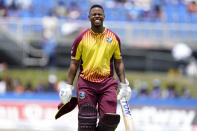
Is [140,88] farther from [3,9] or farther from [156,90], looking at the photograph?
[3,9]

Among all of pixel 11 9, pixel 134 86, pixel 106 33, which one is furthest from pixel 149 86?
pixel 106 33

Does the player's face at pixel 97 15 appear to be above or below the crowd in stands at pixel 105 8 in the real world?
above

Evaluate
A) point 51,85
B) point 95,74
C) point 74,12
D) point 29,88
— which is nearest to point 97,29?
A: point 95,74

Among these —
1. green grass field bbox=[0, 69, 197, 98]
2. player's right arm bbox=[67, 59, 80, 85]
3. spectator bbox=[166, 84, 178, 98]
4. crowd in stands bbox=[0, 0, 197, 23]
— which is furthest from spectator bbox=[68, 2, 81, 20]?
player's right arm bbox=[67, 59, 80, 85]

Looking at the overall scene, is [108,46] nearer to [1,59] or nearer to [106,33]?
[106,33]

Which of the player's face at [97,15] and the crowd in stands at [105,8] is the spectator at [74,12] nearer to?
the crowd in stands at [105,8]

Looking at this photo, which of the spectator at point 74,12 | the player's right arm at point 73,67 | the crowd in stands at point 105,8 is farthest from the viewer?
the crowd in stands at point 105,8

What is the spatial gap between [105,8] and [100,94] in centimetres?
913

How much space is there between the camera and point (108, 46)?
5.12 meters

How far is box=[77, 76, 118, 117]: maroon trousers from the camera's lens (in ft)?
16.7

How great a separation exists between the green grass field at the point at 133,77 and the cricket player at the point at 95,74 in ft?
20.8

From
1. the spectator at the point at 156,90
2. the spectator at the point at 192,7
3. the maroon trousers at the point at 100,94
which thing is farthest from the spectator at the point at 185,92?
the maroon trousers at the point at 100,94

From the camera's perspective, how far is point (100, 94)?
519 cm

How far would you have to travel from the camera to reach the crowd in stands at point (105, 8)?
45.1 ft
